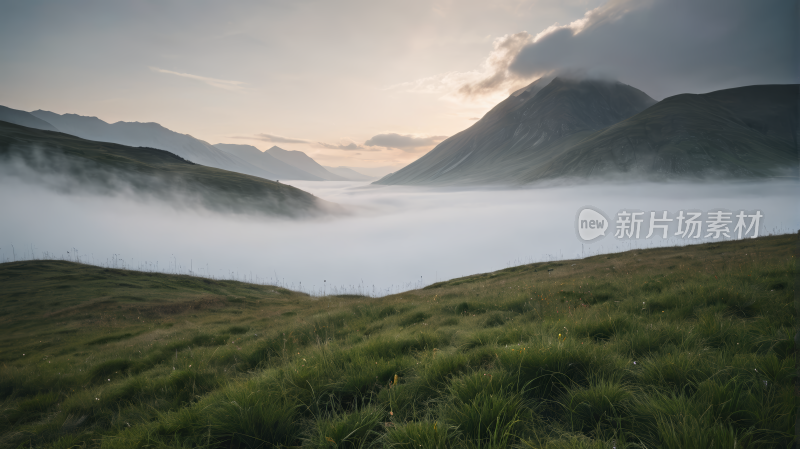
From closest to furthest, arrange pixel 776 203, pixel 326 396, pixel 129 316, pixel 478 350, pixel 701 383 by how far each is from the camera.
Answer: pixel 701 383 → pixel 326 396 → pixel 478 350 → pixel 129 316 → pixel 776 203

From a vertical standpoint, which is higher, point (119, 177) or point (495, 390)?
point (119, 177)

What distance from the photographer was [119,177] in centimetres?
13100

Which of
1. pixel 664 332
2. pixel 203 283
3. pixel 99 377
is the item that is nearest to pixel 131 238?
pixel 203 283

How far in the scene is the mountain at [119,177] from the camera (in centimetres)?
12825

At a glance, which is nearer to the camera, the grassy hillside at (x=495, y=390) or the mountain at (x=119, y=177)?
the grassy hillside at (x=495, y=390)

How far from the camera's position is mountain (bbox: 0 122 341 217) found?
128250mm

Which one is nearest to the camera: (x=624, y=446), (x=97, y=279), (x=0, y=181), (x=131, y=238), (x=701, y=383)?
(x=624, y=446)

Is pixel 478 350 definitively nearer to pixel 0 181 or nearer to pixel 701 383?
pixel 701 383

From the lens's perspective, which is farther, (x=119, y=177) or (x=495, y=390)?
(x=119, y=177)

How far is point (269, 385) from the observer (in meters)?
4.13

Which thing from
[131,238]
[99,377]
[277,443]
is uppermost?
[277,443]

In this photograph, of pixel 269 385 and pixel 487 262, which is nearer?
pixel 269 385

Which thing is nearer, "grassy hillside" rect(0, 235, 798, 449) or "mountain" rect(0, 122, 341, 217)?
"grassy hillside" rect(0, 235, 798, 449)

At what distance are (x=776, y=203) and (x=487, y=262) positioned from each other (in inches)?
8347
